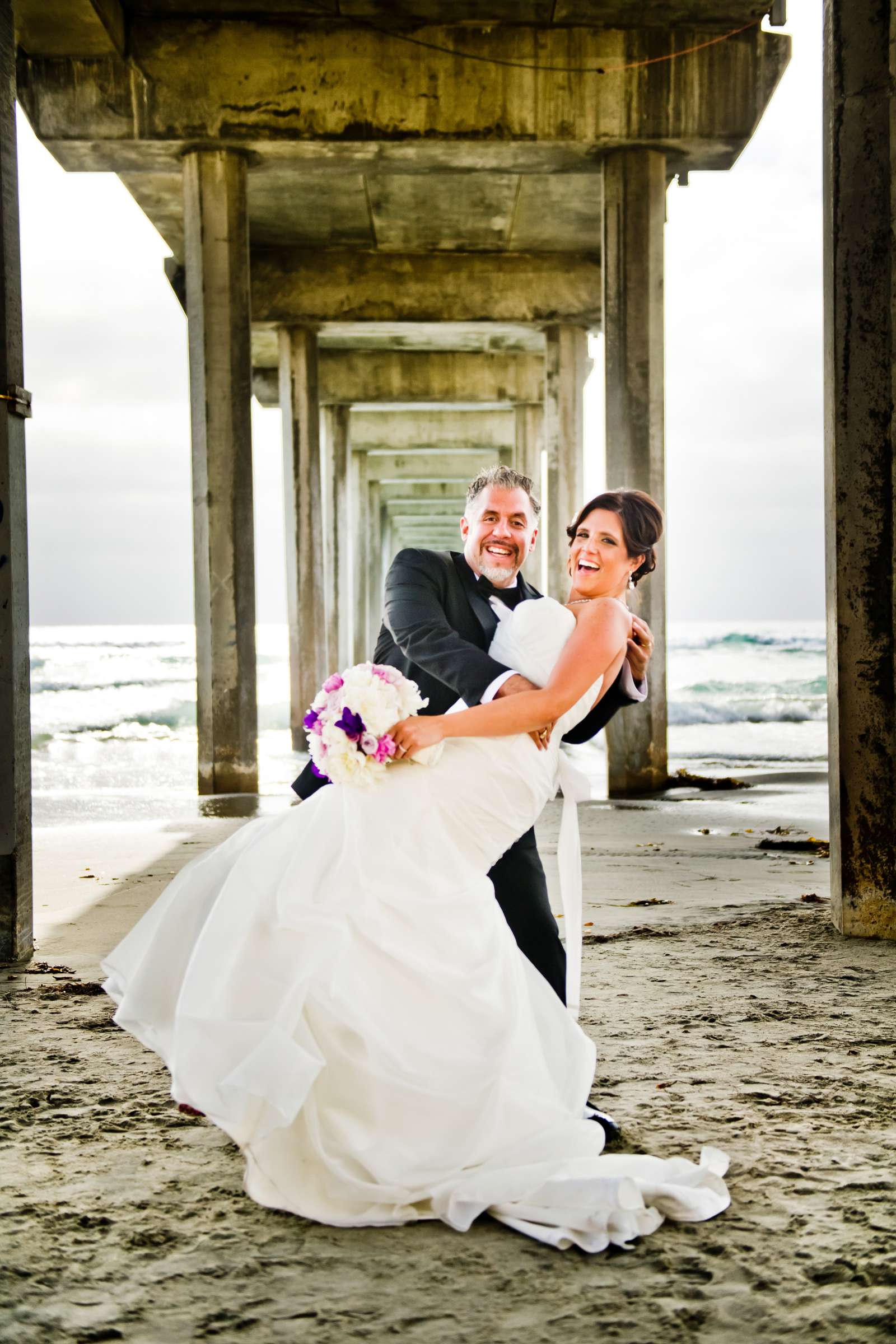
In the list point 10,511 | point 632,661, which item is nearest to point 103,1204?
point 632,661

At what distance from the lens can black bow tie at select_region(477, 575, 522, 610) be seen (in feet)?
11.8

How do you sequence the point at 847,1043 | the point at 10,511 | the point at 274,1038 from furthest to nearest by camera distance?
the point at 10,511 → the point at 847,1043 → the point at 274,1038

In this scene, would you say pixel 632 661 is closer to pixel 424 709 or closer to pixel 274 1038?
pixel 424 709

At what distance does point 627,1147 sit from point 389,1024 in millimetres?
760

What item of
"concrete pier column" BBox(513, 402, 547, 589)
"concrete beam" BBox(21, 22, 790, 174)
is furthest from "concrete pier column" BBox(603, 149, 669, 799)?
"concrete pier column" BBox(513, 402, 547, 589)

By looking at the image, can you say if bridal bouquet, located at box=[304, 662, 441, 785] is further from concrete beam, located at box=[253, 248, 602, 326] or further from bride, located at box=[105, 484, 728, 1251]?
concrete beam, located at box=[253, 248, 602, 326]

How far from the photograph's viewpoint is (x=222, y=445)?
1093 cm

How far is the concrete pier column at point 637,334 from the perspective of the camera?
1064 cm

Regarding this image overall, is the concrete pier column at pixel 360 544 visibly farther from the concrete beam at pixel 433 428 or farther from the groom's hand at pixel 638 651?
the groom's hand at pixel 638 651

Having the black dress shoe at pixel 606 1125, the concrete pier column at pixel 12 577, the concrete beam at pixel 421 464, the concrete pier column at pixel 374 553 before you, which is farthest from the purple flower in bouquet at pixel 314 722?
the concrete beam at pixel 421 464

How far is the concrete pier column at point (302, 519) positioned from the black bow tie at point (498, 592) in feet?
40.0

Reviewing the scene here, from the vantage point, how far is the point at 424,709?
371 centimetres

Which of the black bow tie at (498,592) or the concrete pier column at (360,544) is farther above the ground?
the concrete pier column at (360,544)

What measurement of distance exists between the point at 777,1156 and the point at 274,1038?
4.30 feet
